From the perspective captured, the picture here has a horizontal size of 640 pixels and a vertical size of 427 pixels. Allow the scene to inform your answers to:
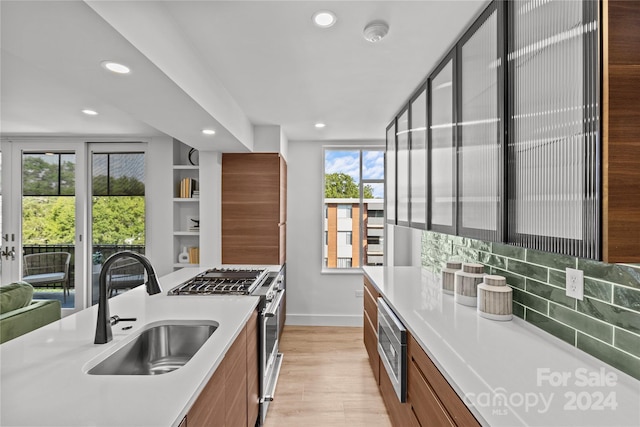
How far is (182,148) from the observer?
13.9 feet

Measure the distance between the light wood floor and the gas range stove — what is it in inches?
37.8

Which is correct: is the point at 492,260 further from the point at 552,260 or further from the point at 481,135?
the point at 481,135

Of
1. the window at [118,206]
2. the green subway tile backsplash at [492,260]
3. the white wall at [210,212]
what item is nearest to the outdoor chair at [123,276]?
the window at [118,206]

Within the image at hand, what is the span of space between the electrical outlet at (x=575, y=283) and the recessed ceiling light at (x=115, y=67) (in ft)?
7.11

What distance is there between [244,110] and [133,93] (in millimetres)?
1349

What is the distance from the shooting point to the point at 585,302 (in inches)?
50.6

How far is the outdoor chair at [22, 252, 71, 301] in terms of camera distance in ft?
13.7

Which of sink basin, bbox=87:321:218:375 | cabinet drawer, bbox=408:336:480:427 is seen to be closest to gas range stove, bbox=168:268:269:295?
sink basin, bbox=87:321:218:375

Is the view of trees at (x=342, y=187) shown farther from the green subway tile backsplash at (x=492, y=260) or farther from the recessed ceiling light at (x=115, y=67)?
A: the recessed ceiling light at (x=115, y=67)

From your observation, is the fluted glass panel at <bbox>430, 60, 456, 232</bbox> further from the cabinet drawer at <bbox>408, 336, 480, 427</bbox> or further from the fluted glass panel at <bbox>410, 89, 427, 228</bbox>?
the cabinet drawer at <bbox>408, 336, 480, 427</bbox>

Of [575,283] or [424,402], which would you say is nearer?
[575,283]

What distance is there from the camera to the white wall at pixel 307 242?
436 cm

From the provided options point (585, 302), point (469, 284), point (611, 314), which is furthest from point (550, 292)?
point (469, 284)

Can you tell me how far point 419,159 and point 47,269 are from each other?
4824mm
